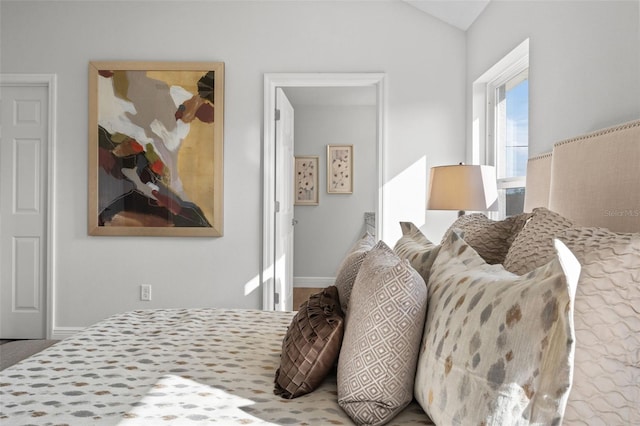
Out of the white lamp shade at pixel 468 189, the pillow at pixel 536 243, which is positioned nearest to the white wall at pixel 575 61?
the white lamp shade at pixel 468 189

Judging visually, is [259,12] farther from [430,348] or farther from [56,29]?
[430,348]

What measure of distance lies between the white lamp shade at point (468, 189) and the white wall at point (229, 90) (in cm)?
86

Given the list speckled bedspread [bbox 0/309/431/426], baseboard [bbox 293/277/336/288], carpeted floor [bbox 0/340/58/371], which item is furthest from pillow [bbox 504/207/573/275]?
baseboard [bbox 293/277/336/288]

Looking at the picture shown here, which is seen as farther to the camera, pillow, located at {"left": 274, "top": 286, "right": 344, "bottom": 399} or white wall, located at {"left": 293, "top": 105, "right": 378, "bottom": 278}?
white wall, located at {"left": 293, "top": 105, "right": 378, "bottom": 278}

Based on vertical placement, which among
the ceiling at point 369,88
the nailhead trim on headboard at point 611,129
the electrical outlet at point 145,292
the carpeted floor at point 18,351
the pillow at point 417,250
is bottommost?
the carpeted floor at point 18,351

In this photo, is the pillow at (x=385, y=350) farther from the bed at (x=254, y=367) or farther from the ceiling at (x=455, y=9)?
the ceiling at (x=455, y=9)

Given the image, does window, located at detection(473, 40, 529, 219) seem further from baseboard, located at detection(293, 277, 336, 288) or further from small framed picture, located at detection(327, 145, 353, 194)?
baseboard, located at detection(293, 277, 336, 288)

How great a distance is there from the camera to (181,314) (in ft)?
7.07

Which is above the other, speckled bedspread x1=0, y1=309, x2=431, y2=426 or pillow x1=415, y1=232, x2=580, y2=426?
pillow x1=415, y1=232, x2=580, y2=426

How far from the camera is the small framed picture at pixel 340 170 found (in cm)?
636

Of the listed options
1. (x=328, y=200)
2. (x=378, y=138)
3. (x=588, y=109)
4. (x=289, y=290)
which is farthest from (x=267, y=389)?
(x=328, y=200)

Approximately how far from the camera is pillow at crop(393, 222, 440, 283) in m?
1.33

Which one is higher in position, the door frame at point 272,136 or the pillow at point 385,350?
the door frame at point 272,136

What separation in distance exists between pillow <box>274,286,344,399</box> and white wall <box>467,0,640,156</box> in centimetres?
128
